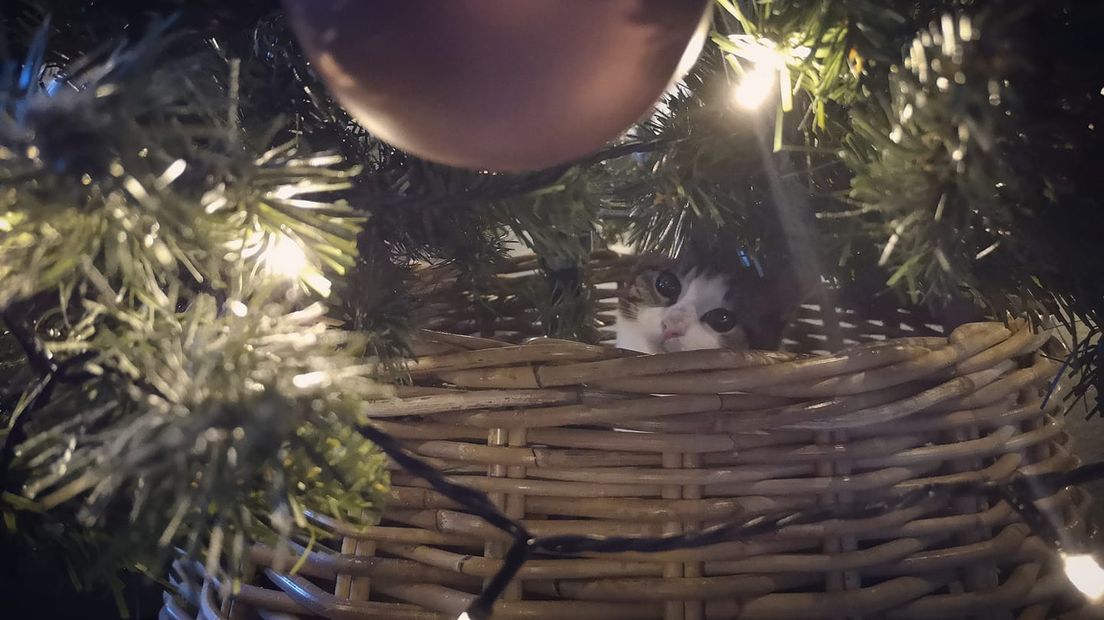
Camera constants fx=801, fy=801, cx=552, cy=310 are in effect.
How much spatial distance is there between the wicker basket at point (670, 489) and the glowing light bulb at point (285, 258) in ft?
0.43

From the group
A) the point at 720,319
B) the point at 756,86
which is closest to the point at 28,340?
the point at 756,86

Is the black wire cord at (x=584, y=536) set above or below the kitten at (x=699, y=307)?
below

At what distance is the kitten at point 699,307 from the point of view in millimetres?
650

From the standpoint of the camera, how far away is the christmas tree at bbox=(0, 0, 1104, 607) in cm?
21

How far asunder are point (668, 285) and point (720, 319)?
0.26ft

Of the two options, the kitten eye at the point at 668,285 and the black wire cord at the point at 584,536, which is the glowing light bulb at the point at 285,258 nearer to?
the black wire cord at the point at 584,536

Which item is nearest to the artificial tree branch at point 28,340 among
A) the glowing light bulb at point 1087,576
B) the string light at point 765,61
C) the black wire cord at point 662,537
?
the black wire cord at point 662,537

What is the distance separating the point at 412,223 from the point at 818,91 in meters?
0.22

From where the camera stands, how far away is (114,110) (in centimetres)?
21

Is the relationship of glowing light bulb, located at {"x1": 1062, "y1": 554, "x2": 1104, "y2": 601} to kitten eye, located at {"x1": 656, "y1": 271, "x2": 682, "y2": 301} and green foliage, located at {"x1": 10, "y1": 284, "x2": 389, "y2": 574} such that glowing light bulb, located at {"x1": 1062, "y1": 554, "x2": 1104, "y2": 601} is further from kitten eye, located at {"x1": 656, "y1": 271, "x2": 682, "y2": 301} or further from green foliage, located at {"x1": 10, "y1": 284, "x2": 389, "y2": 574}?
kitten eye, located at {"x1": 656, "y1": 271, "x2": 682, "y2": 301}

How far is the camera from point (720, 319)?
68 cm

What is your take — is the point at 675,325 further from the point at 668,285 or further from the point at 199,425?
the point at 199,425

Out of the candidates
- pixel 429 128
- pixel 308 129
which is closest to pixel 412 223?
pixel 308 129

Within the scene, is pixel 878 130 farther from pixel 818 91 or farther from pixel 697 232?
pixel 697 232
